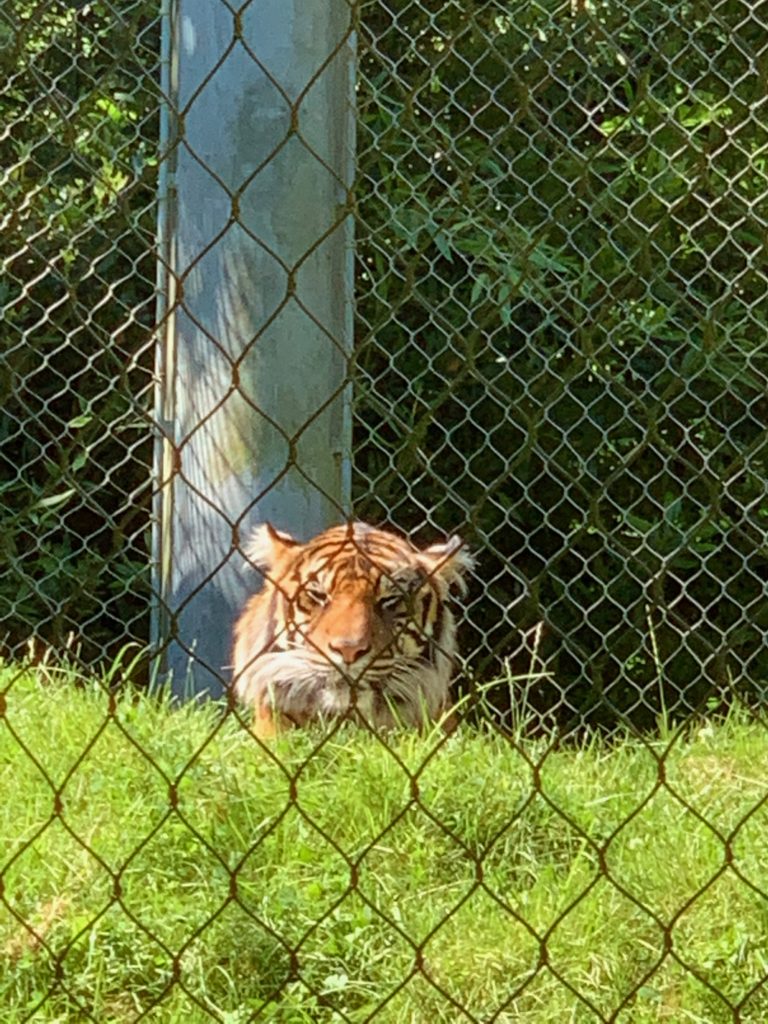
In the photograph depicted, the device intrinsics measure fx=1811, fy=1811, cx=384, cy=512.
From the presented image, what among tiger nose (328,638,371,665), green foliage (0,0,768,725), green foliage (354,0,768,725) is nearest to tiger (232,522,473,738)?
tiger nose (328,638,371,665)

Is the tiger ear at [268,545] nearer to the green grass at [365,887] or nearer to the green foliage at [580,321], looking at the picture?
the green grass at [365,887]

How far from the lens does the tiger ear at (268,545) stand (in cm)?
358

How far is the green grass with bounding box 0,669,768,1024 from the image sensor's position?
233cm

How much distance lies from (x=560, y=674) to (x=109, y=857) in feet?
8.51

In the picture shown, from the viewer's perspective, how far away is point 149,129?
4891 mm

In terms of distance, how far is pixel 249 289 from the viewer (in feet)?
11.7

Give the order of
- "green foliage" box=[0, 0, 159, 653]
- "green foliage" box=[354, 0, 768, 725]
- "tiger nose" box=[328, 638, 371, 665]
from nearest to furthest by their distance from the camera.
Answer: "tiger nose" box=[328, 638, 371, 665]
"green foliage" box=[0, 0, 159, 653]
"green foliage" box=[354, 0, 768, 725]

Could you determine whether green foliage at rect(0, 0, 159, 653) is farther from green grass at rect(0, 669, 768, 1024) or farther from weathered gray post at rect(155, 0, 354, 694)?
green grass at rect(0, 669, 768, 1024)

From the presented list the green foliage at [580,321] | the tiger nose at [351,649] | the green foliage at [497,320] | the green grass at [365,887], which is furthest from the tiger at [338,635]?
the green foliage at [580,321]

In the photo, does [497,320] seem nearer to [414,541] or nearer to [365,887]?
[414,541]

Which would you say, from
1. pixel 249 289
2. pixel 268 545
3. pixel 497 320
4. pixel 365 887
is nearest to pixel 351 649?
pixel 268 545

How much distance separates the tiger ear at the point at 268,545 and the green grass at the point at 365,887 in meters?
0.59

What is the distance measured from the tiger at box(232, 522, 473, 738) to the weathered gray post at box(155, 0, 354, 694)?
0.10 meters

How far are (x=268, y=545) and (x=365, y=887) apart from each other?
1191 millimetres
